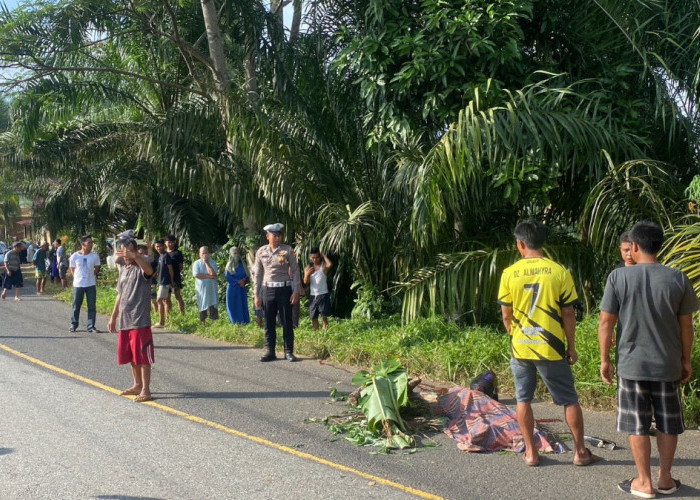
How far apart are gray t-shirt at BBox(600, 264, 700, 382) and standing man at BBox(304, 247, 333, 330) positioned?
729cm

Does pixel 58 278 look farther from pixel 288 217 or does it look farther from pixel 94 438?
pixel 94 438

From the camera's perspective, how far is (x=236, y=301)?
44.0ft

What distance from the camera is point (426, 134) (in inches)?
438

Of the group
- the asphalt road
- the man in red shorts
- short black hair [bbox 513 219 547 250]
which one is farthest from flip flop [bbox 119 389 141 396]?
short black hair [bbox 513 219 547 250]

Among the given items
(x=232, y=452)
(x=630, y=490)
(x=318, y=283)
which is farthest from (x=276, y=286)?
(x=630, y=490)

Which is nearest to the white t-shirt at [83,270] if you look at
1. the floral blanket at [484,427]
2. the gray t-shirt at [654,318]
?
the floral blanket at [484,427]

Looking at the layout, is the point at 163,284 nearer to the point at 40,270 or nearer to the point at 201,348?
the point at 201,348

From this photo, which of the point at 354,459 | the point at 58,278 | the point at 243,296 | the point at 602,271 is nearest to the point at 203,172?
the point at 243,296

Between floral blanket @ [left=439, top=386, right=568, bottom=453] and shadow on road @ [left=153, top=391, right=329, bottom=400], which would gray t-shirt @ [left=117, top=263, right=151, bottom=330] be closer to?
shadow on road @ [left=153, top=391, right=329, bottom=400]

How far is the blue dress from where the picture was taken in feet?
43.9

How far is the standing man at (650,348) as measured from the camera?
495 centimetres

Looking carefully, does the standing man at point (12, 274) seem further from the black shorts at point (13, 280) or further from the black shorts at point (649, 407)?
the black shorts at point (649, 407)

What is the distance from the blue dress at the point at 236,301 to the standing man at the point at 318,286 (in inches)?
63.6

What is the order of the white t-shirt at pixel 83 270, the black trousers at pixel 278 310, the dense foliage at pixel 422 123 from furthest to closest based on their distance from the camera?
1. the white t-shirt at pixel 83 270
2. the black trousers at pixel 278 310
3. the dense foliage at pixel 422 123
